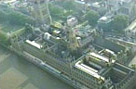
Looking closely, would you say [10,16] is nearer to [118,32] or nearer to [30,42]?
[30,42]

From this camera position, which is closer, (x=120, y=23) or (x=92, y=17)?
(x=120, y=23)

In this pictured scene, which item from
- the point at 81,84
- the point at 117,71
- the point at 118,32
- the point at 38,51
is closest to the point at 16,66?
the point at 38,51

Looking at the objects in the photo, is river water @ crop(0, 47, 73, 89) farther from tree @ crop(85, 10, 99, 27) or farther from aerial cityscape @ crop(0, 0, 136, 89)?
tree @ crop(85, 10, 99, 27)

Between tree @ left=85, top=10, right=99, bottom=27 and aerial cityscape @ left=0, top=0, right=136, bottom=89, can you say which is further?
tree @ left=85, top=10, right=99, bottom=27

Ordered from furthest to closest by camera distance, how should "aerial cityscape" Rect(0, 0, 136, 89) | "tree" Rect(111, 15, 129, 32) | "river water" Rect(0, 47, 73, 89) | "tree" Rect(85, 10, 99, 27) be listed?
"tree" Rect(85, 10, 99, 27), "tree" Rect(111, 15, 129, 32), "river water" Rect(0, 47, 73, 89), "aerial cityscape" Rect(0, 0, 136, 89)

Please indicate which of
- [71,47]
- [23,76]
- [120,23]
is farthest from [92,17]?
[23,76]

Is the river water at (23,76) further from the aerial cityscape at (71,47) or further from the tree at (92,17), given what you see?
the tree at (92,17)

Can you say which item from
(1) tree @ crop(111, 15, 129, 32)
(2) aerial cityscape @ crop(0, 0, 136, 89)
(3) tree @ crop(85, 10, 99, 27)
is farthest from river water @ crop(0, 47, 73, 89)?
(1) tree @ crop(111, 15, 129, 32)

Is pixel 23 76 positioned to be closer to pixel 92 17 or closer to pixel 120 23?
pixel 92 17
